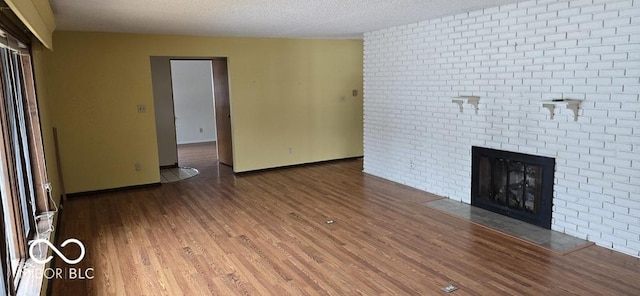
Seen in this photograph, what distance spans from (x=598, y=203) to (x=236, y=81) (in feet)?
16.4

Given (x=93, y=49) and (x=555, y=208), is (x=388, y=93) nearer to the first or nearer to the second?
(x=555, y=208)

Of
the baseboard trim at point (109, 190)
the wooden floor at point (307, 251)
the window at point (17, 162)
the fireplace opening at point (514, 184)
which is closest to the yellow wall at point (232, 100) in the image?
the baseboard trim at point (109, 190)

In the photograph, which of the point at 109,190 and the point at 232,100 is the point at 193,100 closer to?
the point at 232,100

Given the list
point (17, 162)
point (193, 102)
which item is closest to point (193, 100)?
point (193, 102)

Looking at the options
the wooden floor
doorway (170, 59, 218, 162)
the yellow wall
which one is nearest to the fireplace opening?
the wooden floor

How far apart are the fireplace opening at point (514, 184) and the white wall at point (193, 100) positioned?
745 centimetres

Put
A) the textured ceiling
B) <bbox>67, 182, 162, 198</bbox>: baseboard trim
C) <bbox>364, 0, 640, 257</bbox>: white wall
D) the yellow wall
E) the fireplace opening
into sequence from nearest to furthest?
1. <bbox>364, 0, 640, 257</bbox>: white wall
2. the textured ceiling
3. the fireplace opening
4. the yellow wall
5. <bbox>67, 182, 162, 198</bbox>: baseboard trim

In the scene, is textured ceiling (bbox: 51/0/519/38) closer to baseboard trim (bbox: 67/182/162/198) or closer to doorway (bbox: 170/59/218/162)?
baseboard trim (bbox: 67/182/162/198)

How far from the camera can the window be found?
242cm

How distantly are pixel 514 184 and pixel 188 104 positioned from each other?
816cm

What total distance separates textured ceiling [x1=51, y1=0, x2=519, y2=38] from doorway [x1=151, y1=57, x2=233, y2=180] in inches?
52.2

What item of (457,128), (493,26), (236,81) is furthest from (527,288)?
(236,81)

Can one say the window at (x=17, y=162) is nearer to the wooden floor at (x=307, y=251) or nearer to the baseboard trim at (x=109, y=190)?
the wooden floor at (x=307, y=251)

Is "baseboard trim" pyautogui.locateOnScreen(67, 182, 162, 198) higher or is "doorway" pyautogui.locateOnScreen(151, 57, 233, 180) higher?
"doorway" pyautogui.locateOnScreen(151, 57, 233, 180)
